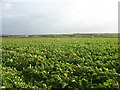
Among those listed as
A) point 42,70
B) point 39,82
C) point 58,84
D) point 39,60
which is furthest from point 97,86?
point 39,60

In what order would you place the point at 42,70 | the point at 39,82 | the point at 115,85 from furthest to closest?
the point at 42,70 < the point at 39,82 < the point at 115,85

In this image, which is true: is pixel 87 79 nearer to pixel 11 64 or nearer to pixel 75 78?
pixel 75 78

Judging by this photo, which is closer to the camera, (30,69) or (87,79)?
(87,79)

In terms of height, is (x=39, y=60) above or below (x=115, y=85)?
above

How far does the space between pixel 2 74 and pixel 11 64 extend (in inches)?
85.8

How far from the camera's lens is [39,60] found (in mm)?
8664

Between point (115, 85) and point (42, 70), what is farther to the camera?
point (42, 70)

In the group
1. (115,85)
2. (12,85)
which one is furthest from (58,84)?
(115,85)

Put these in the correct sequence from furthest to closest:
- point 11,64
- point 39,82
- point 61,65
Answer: point 11,64 < point 61,65 < point 39,82

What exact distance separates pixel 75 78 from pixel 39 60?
335cm

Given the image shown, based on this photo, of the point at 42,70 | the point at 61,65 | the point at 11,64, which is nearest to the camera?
the point at 42,70

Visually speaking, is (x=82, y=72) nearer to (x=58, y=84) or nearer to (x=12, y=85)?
(x=58, y=84)

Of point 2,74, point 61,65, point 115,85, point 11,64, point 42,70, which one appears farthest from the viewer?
point 11,64

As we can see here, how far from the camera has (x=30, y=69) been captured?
7.23 m
